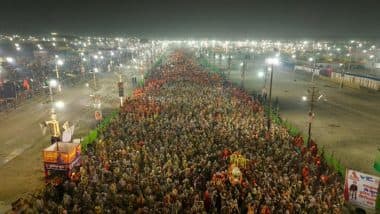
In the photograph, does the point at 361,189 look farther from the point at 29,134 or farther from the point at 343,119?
the point at 29,134

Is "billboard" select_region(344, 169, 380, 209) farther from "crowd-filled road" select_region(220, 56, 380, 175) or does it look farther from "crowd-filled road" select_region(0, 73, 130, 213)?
"crowd-filled road" select_region(0, 73, 130, 213)

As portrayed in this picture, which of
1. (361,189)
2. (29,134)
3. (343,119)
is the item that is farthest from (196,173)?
(343,119)

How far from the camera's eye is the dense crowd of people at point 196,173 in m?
12.2

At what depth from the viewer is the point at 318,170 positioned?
630 inches

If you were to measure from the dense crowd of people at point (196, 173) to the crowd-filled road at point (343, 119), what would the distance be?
12.6 feet

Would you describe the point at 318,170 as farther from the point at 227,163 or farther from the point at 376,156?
the point at 376,156

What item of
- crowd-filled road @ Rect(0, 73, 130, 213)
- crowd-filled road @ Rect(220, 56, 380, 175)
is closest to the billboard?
crowd-filled road @ Rect(220, 56, 380, 175)

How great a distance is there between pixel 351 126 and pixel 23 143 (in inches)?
974

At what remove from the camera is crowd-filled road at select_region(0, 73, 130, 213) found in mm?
16719

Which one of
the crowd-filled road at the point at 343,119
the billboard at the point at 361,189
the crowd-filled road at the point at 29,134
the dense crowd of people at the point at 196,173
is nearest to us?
the dense crowd of people at the point at 196,173

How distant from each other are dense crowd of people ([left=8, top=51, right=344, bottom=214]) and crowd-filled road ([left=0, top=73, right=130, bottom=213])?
316 centimetres

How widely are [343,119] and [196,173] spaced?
67.0 ft

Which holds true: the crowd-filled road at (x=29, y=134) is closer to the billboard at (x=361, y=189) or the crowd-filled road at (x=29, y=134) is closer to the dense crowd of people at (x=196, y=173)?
the dense crowd of people at (x=196, y=173)

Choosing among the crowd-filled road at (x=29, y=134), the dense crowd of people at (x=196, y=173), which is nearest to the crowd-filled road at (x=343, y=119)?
the dense crowd of people at (x=196, y=173)
